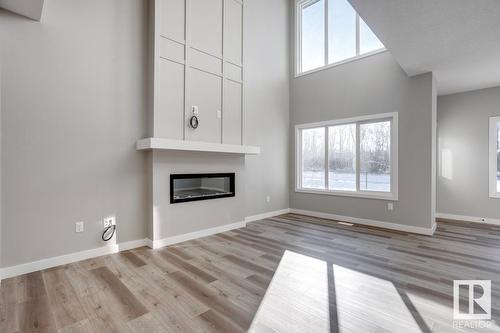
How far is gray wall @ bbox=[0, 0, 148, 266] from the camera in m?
2.63

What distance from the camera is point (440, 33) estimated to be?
9.17 feet

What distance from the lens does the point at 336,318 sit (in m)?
1.86

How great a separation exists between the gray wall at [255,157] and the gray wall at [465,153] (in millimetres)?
3256

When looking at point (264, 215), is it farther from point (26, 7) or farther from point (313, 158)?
point (26, 7)

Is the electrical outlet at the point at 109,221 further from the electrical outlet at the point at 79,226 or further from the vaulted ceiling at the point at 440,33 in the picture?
the vaulted ceiling at the point at 440,33

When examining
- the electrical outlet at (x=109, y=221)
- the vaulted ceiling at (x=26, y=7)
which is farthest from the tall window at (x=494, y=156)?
the vaulted ceiling at (x=26, y=7)

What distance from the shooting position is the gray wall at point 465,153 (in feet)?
15.5

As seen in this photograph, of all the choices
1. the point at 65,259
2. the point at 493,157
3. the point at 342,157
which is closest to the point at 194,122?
the point at 65,259

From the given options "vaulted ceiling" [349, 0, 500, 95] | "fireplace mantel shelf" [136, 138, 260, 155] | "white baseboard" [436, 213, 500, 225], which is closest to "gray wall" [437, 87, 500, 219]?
"white baseboard" [436, 213, 500, 225]

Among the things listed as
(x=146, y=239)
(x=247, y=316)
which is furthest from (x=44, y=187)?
(x=247, y=316)

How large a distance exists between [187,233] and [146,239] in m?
0.58

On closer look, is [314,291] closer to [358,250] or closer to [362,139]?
[358,250]

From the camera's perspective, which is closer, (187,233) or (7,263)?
(7,263)

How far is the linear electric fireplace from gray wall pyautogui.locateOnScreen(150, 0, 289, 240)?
9 cm
